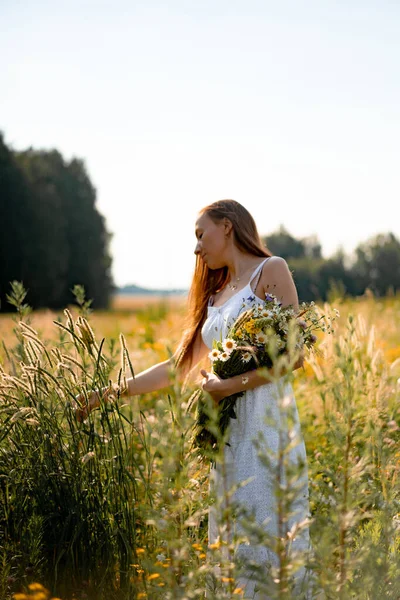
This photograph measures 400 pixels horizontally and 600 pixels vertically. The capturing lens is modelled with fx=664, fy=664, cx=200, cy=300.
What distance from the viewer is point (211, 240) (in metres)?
3.12

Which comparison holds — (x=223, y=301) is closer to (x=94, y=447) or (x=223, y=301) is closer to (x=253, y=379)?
Answer: (x=253, y=379)

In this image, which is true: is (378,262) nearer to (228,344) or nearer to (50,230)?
(50,230)

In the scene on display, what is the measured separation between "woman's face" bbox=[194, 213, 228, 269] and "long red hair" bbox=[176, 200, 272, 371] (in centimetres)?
3

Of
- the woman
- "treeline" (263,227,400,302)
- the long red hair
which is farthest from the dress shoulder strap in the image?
"treeline" (263,227,400,302)

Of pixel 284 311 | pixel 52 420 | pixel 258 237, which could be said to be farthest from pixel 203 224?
pixel 52 420

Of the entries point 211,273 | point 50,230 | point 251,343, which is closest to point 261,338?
point 251,343

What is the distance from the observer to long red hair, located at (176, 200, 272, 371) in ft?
10.3

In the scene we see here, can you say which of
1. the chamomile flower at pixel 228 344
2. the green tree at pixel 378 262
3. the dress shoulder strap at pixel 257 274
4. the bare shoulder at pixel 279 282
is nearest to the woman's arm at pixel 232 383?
the chamomile flower at pixel 228 344

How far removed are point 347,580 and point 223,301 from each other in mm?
1597

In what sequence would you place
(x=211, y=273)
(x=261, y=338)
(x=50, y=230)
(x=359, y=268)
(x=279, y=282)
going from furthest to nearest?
(x=50, y=230), (x=359, y=268), (x=211, y=273), (x=279, y=282), (x=261, y=338)

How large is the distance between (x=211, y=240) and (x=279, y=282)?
43 cm

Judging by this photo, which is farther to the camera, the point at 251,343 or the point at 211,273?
the point at 211,273

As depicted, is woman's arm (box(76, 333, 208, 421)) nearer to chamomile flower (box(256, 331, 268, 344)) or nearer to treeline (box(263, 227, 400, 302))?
chamomile flower (box(256, 331, 268, 344))

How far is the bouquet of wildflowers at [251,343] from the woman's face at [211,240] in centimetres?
48
